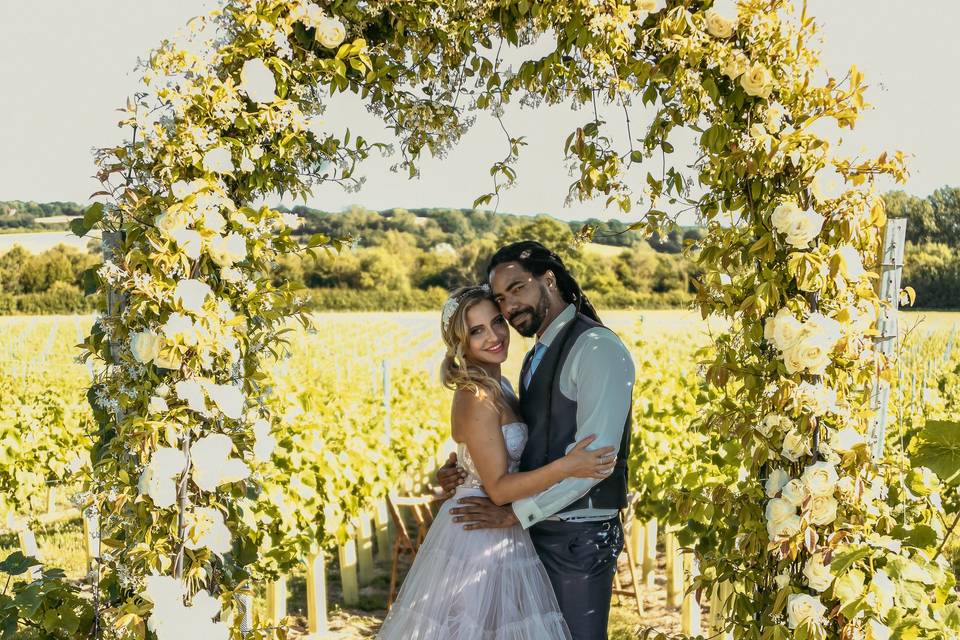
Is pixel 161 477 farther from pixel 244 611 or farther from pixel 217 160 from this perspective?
pixel 217 160

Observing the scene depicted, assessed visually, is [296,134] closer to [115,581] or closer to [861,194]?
[115,581]

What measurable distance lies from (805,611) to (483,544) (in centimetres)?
111

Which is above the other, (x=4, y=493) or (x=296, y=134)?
(x=296, y=134)

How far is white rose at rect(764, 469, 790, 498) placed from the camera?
2.37 m

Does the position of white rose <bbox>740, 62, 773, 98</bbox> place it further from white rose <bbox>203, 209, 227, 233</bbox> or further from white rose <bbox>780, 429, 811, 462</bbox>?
white rose <bbox>203, 209, 227, 233</bbox>

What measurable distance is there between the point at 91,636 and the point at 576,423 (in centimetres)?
161

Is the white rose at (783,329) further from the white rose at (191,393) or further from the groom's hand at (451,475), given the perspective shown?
the white rose at (191,393)

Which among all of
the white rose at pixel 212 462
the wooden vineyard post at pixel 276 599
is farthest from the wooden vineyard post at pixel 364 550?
the white rose at pixel 212 462

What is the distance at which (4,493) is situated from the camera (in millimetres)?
7172

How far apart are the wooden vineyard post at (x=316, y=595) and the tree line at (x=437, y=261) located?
17.7 meters

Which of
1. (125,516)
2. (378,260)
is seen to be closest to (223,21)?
(125,516)

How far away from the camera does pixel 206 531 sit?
2.41 m

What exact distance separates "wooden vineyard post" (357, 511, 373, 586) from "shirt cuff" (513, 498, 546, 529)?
148 inches

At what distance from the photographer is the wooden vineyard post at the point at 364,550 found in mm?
6473
